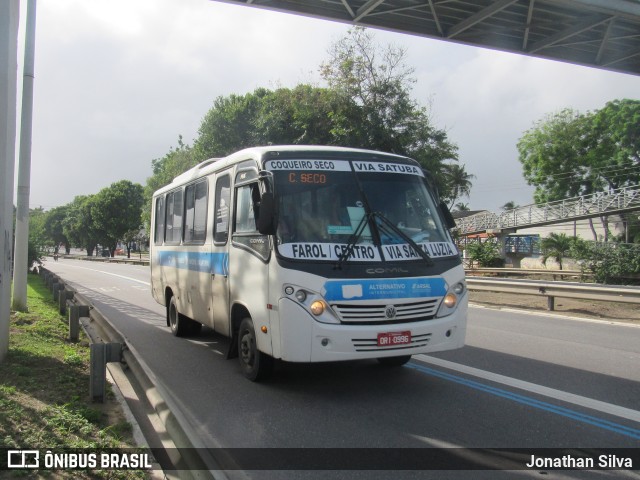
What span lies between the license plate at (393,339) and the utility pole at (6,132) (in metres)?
4.80

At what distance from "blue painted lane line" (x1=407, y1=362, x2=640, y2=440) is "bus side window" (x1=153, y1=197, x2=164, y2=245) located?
6.46 metres

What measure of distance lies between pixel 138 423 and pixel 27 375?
2056 mm

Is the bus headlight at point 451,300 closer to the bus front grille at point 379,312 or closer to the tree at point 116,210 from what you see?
the bus front grille at point 379,312

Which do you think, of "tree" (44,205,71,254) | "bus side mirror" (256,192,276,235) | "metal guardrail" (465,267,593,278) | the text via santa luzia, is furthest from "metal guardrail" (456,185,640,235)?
"tree" (44,205,71,254)

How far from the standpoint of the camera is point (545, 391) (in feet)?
20.3

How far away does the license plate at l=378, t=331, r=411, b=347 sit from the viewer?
5.62m

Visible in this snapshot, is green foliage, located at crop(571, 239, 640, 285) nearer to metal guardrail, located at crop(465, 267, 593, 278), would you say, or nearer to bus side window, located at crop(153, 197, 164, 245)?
metal guardrail, located at crop(465, 267, 593, 278)

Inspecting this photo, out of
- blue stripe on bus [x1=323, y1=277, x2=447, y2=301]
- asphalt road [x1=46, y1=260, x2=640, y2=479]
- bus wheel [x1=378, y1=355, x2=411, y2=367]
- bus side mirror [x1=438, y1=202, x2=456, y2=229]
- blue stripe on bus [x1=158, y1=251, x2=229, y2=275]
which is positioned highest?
bus side mirror [x1=438, y1=202, x2=456, y2=229]

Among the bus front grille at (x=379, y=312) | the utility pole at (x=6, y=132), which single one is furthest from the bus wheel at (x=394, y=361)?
the utility pole at (x=6, y=132)

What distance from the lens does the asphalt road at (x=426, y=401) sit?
4.69m

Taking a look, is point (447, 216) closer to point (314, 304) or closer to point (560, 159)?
point (314, 304)

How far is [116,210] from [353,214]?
78.4 meters

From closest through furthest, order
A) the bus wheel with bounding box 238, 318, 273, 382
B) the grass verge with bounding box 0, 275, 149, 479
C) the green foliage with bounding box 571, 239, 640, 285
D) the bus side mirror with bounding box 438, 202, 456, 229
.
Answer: the grass verge with bounding box 0, 275, 149, 479
the bus wheel with bounding box 238, 318, 273, 382
the bus side mirror with bounding box 438, 202, 456, 229
the green foliage with bounding box 571, 239, 640, 285

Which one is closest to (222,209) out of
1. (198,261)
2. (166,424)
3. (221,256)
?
(221,256)
